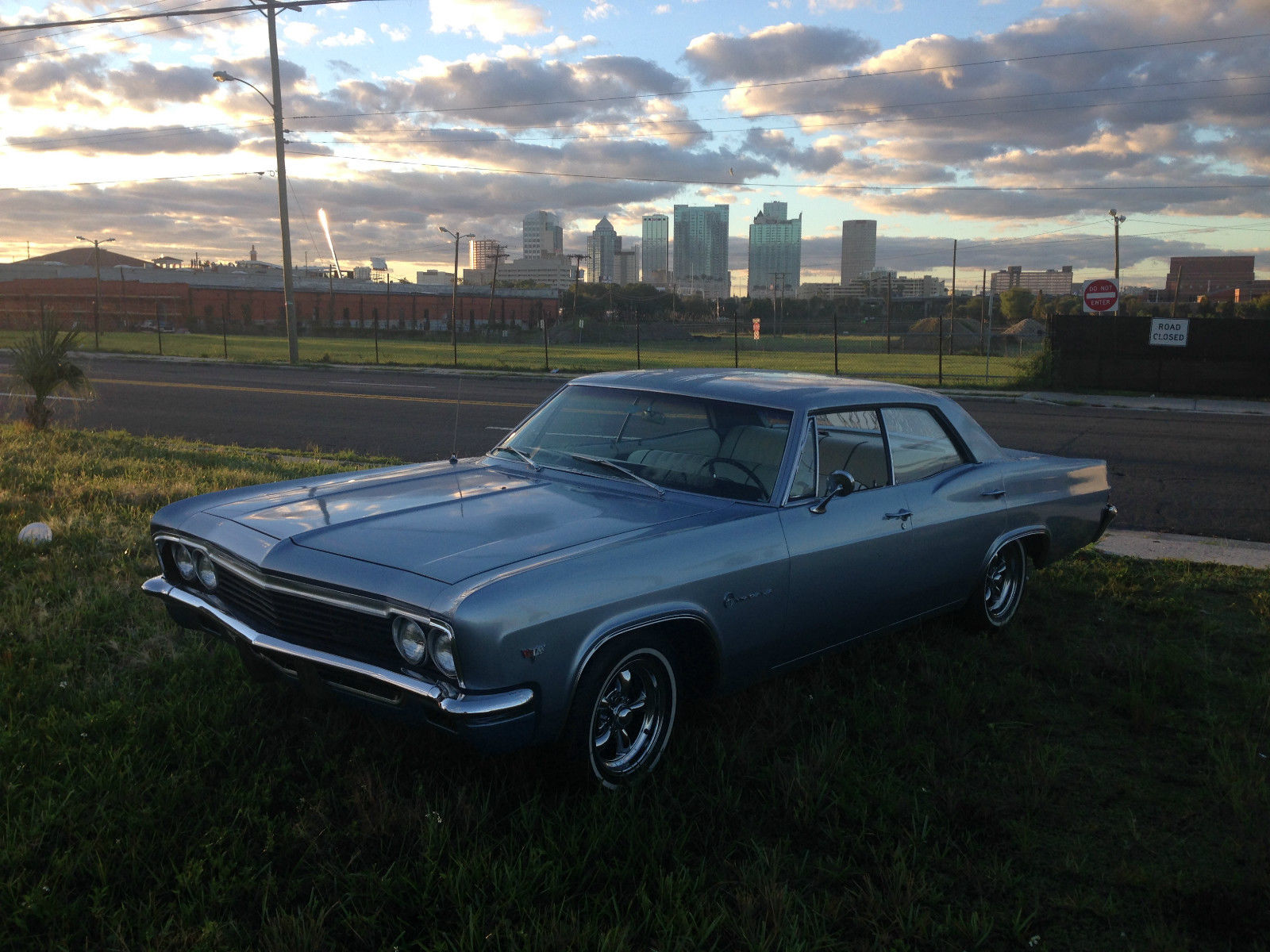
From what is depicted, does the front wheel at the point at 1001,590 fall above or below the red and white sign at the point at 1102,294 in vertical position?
below

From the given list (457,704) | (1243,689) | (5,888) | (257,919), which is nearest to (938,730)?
(1243,689)

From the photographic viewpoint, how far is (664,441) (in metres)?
4.24

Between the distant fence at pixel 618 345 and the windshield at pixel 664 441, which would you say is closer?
the windshield at pixel 664 441

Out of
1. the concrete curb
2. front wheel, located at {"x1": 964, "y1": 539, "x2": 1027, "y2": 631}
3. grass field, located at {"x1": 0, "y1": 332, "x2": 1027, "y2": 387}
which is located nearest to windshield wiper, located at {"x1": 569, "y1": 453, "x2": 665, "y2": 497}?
front wheel, located at {"x1": 964, "y1": 539, "x2": 1027, "y2": 631}

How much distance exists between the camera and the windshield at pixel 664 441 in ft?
13.1

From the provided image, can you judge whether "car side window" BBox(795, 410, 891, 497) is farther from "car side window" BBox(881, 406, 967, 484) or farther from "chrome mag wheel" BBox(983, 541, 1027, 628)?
"chrome mag wheel" BBox(983, 541, 1027, 628)

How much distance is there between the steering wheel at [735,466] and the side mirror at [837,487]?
0.23 metres

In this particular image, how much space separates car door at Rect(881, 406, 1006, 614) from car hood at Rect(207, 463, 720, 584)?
1175 millimetres

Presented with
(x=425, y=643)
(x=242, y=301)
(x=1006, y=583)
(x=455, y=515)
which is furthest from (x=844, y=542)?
(x=242, y=301)

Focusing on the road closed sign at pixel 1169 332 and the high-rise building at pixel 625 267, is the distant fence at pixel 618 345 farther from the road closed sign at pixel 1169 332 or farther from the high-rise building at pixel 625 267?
the high-rise building at pixel 625 267

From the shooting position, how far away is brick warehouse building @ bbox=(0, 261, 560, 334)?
3041 inches

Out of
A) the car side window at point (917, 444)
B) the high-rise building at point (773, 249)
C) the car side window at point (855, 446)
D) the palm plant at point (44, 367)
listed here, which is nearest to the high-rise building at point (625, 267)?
the high-rise building at point (773, 249)

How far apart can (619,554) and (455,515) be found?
745 millimetres

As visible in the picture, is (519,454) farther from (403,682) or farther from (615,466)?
(403,682)
